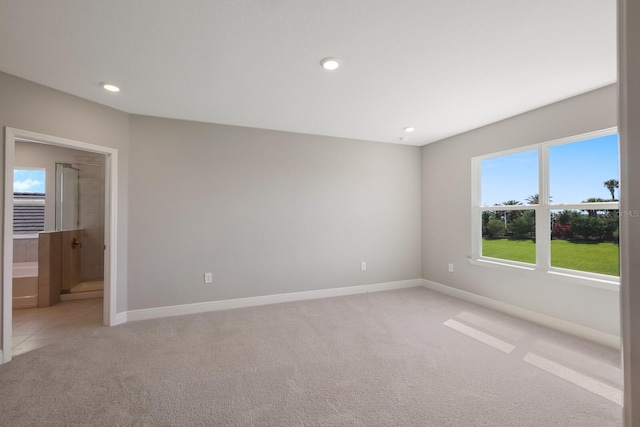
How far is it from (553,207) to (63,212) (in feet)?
22.6

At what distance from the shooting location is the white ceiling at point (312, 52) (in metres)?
1.77

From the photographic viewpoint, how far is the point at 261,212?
3998 mm

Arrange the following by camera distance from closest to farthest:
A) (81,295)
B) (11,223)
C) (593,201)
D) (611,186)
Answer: (11,223), (611,186), (593,201), (81,295)

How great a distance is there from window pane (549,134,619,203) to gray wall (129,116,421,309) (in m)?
2.02

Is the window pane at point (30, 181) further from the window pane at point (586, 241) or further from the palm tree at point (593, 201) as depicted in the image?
the palm tree at point (593, 201)

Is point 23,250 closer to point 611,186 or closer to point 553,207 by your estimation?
point 553,207

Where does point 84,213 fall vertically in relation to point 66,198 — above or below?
below

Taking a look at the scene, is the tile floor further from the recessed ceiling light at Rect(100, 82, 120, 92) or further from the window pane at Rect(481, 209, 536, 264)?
the window pane at Rect(481, 209, 536, 264)

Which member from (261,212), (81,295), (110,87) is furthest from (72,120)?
(81,295)

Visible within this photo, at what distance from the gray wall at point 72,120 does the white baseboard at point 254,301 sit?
25cm

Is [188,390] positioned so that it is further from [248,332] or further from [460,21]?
[460,21]

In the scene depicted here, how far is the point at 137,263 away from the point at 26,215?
294 cm

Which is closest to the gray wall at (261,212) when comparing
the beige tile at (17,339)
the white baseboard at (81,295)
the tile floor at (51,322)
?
the tile floor at (51,322)

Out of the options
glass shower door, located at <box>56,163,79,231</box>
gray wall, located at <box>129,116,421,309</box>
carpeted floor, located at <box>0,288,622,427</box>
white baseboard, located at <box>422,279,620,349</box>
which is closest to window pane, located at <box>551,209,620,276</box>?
white baseboard, located at <box>422,279,620,349</box>
